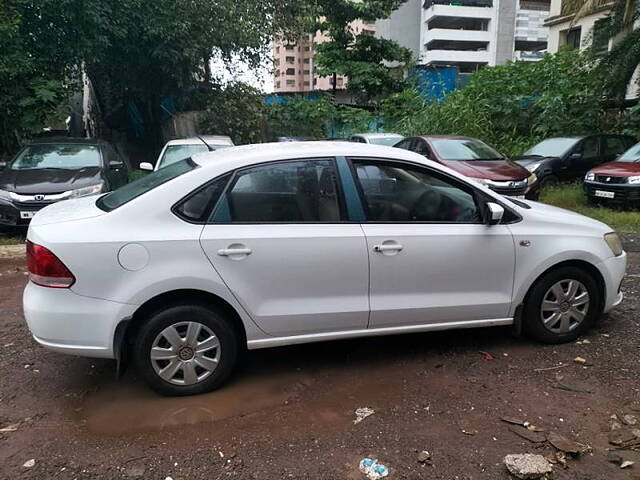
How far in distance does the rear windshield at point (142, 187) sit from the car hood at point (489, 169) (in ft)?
22.8

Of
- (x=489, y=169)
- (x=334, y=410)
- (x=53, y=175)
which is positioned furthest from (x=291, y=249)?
(x=489, y=169)

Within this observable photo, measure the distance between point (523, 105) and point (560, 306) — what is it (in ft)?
44.2

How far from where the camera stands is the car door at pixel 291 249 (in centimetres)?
337

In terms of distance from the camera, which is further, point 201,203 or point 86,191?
point 86,191

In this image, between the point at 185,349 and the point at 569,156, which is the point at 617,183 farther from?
the point at 185,349

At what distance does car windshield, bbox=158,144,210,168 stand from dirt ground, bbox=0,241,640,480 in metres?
5.61

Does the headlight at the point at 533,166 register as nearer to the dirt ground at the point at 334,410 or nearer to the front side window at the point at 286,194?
the dirt ground at the point at 334,410

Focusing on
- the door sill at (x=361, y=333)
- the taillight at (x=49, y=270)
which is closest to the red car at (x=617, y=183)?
the door sill at (x=361, y=333)

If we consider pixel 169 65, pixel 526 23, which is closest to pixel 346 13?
pixel 169 65

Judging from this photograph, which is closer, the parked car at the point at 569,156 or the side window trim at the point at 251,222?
the side window trim at the point at 251,222

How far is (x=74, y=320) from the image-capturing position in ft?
10.5

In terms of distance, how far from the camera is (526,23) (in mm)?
59469

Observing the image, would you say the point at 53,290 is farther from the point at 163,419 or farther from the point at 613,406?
the point at 613,406

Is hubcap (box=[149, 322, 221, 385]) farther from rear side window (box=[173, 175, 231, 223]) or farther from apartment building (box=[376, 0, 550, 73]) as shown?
apartment building (box=[376, 0, 550, 73])
